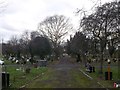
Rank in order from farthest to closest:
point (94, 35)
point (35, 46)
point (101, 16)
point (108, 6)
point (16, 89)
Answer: point (35, 46)
point (94, 35)
point (101, 16)
point (108, 6)
point (16, 89)

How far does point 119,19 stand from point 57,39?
80048mm

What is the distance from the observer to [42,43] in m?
90.2

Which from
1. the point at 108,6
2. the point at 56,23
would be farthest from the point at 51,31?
the point at 108,6

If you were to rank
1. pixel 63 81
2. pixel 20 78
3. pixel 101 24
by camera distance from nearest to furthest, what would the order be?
pixel 63 81
pixel 20 78
pixel 101 24

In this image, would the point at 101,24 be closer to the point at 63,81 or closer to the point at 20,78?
the point at 20,78

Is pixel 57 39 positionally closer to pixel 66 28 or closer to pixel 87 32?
pixel 66 28

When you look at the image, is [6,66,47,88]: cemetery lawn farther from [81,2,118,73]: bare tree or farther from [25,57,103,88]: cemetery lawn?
[81,2,118,73]: bare tree

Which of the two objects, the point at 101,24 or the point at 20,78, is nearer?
the point at 20,78

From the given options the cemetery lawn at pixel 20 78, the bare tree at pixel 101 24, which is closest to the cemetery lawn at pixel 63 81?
the cemetery lawn at pixel 20 78

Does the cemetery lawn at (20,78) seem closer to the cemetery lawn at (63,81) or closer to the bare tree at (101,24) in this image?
the cemetery lawn at (63,81)

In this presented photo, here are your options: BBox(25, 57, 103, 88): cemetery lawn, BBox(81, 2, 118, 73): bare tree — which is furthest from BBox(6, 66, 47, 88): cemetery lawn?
BBox(81, 2, 118, 73): bare tree

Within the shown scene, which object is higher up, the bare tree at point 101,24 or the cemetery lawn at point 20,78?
the bare tree at point 101,24

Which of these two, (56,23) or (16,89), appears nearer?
(16,89)

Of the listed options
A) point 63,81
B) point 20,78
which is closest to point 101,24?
point 20,78
